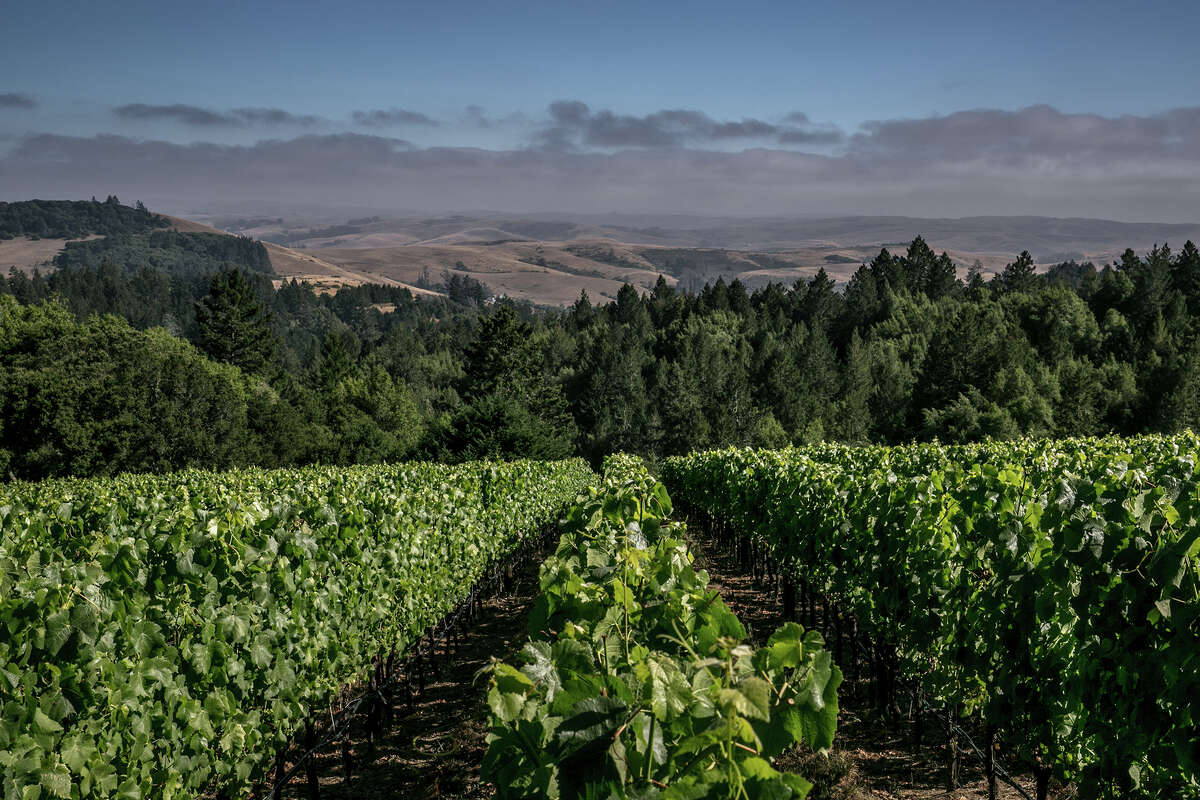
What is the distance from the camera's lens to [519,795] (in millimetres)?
2170

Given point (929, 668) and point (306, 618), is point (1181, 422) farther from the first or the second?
point (306, 618)

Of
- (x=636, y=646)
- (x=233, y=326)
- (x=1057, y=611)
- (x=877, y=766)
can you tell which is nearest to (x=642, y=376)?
(x=233, y=326)

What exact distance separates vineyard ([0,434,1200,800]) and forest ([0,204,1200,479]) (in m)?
35.7

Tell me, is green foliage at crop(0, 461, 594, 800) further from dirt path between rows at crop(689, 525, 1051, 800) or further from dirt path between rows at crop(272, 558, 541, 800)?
dirt path between rows at crop(689, 525, 1051, 800)

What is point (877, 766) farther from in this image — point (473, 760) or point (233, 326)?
point (233, 326)

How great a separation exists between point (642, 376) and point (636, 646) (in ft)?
256

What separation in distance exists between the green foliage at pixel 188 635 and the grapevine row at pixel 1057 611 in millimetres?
4945

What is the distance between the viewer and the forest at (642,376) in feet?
132

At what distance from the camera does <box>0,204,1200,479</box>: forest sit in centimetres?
→ 4022

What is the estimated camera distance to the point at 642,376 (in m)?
80.6

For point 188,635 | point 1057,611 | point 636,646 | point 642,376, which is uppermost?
point 636,646

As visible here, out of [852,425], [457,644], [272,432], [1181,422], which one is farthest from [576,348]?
[457,644]

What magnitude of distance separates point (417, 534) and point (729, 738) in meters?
7.25

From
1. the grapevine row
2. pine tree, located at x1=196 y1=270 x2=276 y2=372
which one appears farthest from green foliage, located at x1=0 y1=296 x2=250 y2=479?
the grapevine row
